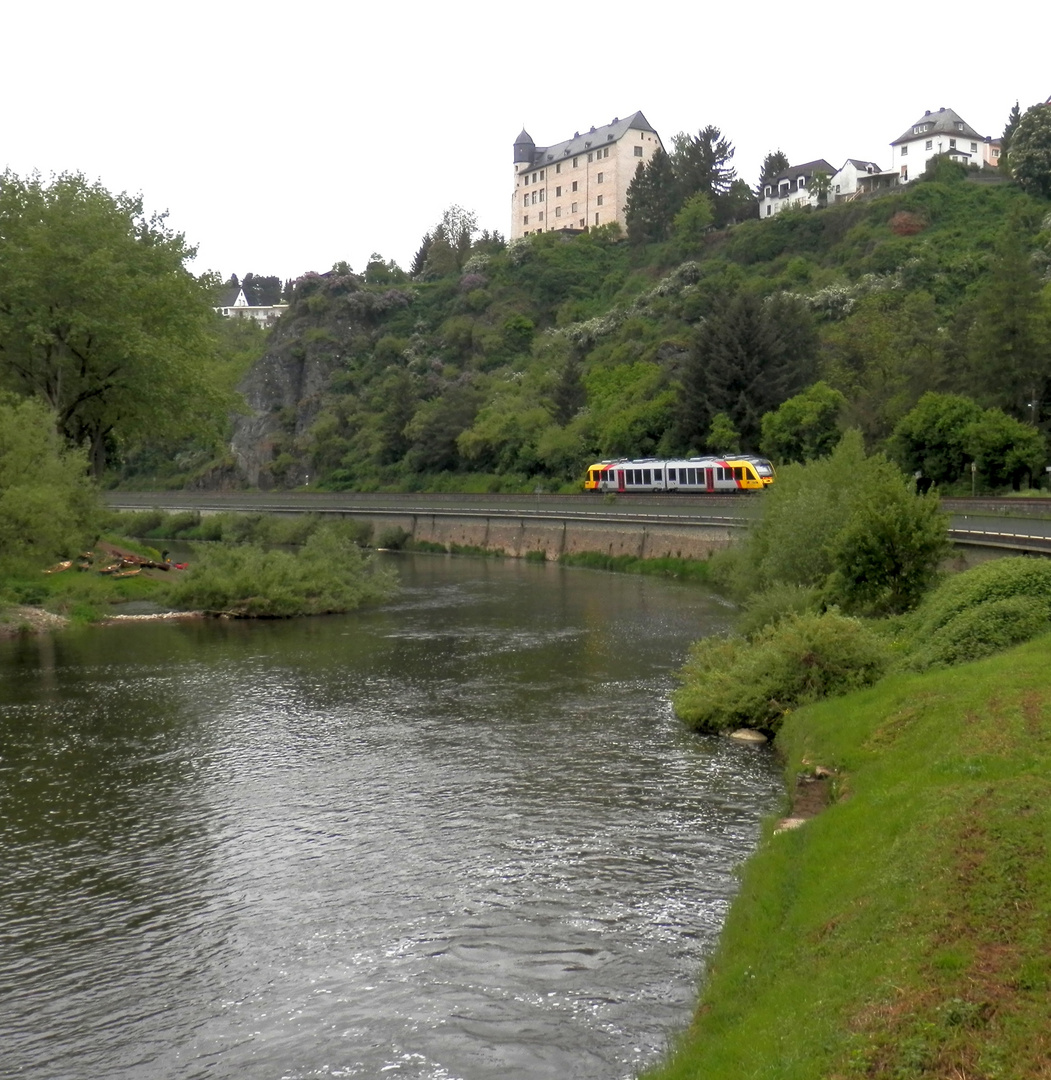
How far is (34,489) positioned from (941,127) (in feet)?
366

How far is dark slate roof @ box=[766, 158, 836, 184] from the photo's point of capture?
428ft

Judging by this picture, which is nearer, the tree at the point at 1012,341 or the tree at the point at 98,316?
the tree at the point at 98,316

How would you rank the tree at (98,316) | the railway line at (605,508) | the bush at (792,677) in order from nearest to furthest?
the bush at (792,677), the railway line at (605,508), the tree at (98,316)

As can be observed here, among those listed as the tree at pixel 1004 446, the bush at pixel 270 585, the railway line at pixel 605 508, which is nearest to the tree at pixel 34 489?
the bush at pixel 270 585

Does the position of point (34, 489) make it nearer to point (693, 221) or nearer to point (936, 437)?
point (936, 437)

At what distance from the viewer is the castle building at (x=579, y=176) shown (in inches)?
5566

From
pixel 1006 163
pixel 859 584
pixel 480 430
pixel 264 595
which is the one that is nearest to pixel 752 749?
pixel 859 584

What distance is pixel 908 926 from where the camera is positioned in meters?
11.0

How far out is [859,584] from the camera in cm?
3000

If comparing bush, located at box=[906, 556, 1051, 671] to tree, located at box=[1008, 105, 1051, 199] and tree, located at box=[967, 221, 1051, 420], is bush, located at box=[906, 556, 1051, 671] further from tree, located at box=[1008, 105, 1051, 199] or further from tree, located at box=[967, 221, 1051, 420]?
tree, located at box=[1008, 105, 1051, 199]

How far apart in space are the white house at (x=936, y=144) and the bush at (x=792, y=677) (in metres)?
111

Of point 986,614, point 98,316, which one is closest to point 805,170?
point 98,316

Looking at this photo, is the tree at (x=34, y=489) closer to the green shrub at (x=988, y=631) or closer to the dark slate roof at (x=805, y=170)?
the green shrub at (x=988, y=631)

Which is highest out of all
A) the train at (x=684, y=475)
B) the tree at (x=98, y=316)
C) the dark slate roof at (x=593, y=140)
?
the dark slate roof at (x=593, y=140)
